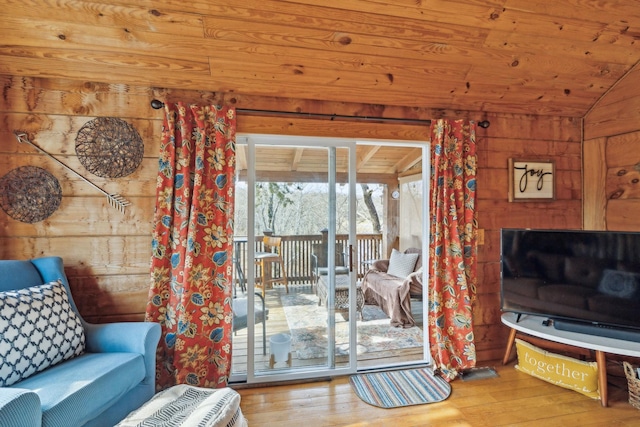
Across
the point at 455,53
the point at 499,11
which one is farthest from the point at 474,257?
the point at 499,11

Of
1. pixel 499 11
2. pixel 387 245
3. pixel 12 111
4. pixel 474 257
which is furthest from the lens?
pixel 387 245

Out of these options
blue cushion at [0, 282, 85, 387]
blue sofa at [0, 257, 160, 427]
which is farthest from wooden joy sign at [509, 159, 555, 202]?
blue cushion at [0, 282, 85, 387]

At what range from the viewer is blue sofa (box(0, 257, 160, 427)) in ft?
4.06

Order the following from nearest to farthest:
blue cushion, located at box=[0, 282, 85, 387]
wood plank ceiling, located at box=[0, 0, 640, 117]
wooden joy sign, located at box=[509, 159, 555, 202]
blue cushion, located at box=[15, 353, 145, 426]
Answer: blue cushion, located at box=[15, 353, 145, 426]
blue cushion, located at box=[0, 282, 85, 387]
wood plank ceiling, located at box=[0, 0, 640, 117]
wooden joy sign, located at box=[509, 159, 555, 202]

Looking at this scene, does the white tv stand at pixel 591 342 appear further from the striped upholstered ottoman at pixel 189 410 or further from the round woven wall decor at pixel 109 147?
the round woven wall decor at pixel 109 147

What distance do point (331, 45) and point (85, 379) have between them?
232 cm

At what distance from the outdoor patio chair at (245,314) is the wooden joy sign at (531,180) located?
2354 millimetres

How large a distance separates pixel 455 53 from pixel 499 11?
0.33 metres

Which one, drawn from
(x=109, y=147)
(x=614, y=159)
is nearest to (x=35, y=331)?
(x=109, y=147)

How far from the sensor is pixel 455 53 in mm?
2219

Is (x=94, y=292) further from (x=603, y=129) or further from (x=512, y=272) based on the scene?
(x=603, y=129)

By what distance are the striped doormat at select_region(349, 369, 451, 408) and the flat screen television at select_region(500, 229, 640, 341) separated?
837 millimetres

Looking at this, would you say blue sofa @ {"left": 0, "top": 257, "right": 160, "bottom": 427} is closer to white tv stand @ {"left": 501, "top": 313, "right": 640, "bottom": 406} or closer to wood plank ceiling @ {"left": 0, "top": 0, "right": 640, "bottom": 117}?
wood plank ceiling @ {"left": 0, "top": 0, "right": 640, "bottom": 117}

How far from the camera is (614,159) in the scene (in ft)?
8.93
